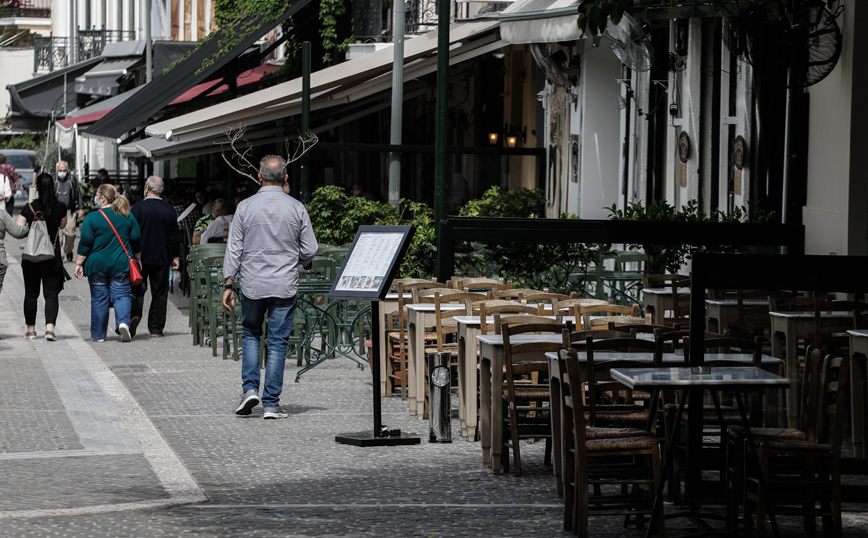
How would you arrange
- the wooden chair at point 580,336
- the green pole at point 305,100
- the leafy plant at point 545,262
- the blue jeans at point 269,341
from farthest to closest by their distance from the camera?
the green pole at point 305,100 < the leafy plant at point 545,262 < the blue jeans at point 269,341 < the wooden chair at point 580,336

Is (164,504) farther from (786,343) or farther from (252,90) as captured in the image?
(252,90)

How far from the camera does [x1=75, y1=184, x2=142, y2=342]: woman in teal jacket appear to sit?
15305mm

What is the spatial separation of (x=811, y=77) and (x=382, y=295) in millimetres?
5334

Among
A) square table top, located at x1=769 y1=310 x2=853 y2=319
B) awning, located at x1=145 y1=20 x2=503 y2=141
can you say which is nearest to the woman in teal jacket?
awning, located at x1=145 y1=20 x2=503 y2=141

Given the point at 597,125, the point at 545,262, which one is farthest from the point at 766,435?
the point at 597,125

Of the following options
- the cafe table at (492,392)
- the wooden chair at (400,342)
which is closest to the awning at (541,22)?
the wooden chair at (400,342)

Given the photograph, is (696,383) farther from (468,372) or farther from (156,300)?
(156,300)

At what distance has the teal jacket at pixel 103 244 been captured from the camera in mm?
15297

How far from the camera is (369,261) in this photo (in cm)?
978

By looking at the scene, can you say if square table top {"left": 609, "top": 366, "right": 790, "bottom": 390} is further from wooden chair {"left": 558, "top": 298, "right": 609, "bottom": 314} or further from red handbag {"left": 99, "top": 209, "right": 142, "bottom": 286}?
red handbag {"left": 99, "top": 209, "right": 142, "bottom": 286}

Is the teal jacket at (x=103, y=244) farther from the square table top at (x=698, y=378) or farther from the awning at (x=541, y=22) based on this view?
the square table top at (x=698, y=378)

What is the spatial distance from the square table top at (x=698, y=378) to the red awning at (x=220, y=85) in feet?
57.9

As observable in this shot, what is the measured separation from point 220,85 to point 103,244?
889 cm

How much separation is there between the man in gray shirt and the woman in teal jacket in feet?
16.7
